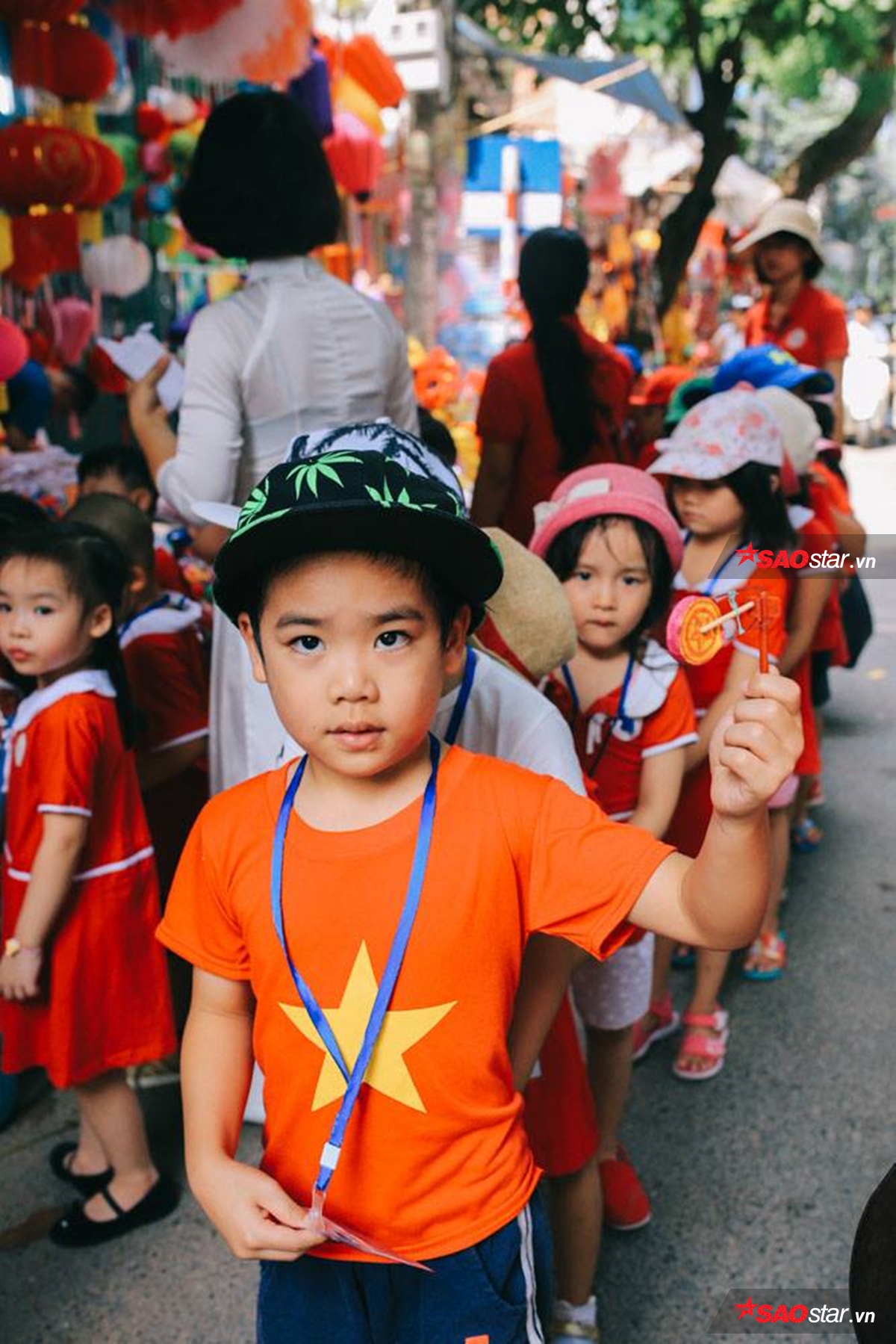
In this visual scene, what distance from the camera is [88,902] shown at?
2172mm

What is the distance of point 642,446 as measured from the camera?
4.04 metres

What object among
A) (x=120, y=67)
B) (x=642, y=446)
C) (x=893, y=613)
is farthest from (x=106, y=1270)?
(x=893, y=613)

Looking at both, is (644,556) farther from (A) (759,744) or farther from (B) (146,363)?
(B) (146,363)

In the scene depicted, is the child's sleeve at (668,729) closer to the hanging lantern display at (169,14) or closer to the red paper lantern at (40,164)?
the red paper lantern at (40,164)

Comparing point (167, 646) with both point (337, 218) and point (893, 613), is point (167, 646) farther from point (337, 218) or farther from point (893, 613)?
point (893, 613)

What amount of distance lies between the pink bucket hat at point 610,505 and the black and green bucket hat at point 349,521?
2.67ft

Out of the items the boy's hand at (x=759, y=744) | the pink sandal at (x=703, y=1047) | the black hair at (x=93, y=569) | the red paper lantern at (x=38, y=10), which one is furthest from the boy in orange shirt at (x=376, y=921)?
the red paper lantern at (x=38, y=10)

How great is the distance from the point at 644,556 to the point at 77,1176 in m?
1.62

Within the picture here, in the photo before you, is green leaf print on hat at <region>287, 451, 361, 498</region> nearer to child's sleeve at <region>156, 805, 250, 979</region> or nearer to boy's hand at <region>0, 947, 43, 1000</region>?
child's sleeve at <region>156, 805, 250, 979</region>

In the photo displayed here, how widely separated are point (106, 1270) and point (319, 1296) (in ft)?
3.50

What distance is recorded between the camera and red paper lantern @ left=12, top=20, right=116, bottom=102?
3.94 m

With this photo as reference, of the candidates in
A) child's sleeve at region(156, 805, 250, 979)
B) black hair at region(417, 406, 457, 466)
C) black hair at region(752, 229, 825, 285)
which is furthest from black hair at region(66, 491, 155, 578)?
black hair at region(752, 229, 825, 285)

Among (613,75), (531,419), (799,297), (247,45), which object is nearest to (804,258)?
(799,297)

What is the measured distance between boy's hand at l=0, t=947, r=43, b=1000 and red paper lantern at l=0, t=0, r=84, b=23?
3.01 m
